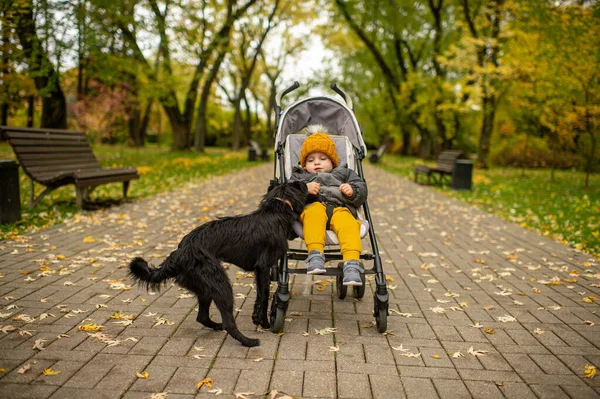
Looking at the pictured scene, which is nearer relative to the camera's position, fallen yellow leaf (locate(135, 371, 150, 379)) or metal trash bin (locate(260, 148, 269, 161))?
fallen yellow leaf (locate(135, 371, 150, 379))

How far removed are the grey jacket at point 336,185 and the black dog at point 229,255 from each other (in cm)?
43

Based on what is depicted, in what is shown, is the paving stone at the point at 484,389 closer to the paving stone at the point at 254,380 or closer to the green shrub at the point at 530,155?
the paving stone at the point at 254,380

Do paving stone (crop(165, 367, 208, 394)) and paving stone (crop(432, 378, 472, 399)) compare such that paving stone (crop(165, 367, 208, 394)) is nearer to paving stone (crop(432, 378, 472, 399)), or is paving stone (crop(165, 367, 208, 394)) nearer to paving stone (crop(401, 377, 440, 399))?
paving stone (crop(401, 377, 440, 399))

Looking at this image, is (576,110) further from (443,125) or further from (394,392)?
(394,392)

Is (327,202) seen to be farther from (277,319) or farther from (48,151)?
(48,151)

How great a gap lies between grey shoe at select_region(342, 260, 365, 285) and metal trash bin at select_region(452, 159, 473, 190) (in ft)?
34.8

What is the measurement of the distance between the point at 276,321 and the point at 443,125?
2327cm

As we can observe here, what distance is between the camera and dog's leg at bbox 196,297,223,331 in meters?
3.38

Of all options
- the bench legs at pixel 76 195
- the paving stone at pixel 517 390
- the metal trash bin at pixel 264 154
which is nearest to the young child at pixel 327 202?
the paving stone at pixel 517 390

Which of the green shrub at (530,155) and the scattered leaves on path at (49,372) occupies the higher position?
the green shrub at (530,155)

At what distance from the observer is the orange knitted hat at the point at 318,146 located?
4141 millimetres

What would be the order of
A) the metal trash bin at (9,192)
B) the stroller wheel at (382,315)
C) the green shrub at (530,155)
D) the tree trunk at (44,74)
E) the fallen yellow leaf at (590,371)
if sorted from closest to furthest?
the fallen yellow leaf at (590,371) → the stroller wheel at (382,315) → the metal trash bin at (9,192) → the tree trunk at (44,74) → the green shrub at (530,155)

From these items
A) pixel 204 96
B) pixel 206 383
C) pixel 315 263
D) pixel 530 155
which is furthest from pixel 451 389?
pixel 530 155

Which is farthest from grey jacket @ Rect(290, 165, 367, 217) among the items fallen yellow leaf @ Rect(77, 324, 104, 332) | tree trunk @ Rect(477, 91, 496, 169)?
tree trunk @ Rect(477, 91, 496, 169)
